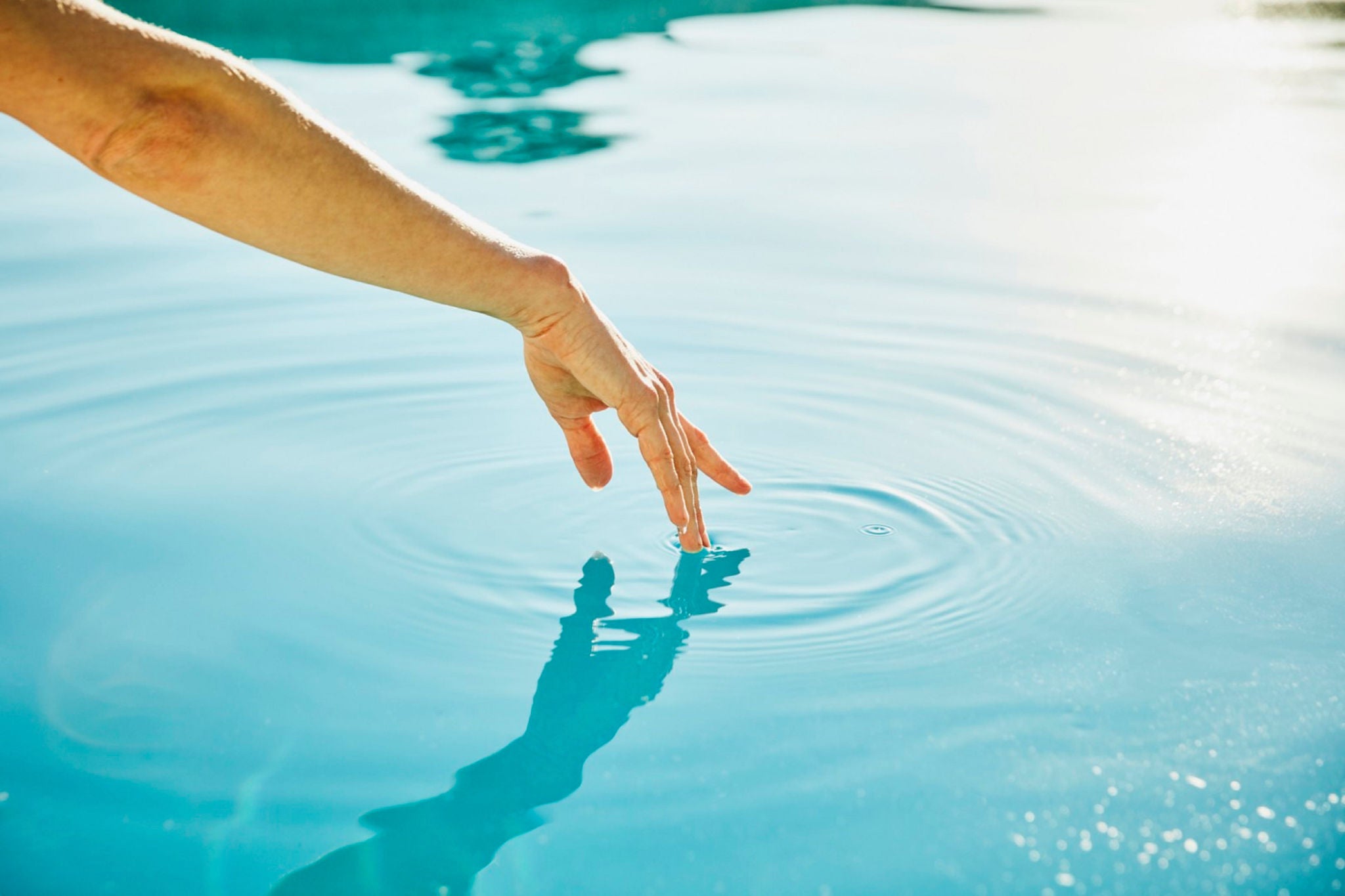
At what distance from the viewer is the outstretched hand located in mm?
1330

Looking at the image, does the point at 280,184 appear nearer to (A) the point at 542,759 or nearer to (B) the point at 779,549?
(A) the point at 542,759

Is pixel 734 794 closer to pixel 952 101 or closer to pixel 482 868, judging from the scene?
pixel 482 868

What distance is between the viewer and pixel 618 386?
1.35m

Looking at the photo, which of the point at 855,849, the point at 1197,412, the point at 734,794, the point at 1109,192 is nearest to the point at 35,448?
the point at 734,794

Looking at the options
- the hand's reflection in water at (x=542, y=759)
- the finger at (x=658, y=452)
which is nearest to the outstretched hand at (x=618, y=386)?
the finger at (x=658, y=452)

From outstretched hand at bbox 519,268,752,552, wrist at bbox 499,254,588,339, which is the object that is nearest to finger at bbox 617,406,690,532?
outstretched hand at bbox 519,268,752,552

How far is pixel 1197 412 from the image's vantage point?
2.03 metres

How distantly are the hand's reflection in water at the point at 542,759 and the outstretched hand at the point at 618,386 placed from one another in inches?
4.3

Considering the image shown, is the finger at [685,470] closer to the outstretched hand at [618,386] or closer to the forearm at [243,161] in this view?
the outstretched hand at [618,386]

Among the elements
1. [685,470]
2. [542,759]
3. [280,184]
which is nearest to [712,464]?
[685,470]

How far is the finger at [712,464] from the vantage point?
152 cm

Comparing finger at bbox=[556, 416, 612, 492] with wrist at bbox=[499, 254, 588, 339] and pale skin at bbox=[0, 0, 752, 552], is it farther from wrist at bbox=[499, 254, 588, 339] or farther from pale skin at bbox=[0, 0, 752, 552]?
wrist at bbox=[499, 254, 588, 339]

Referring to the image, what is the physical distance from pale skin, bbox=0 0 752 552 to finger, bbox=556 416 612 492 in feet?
0.35

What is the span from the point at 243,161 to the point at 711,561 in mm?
747
